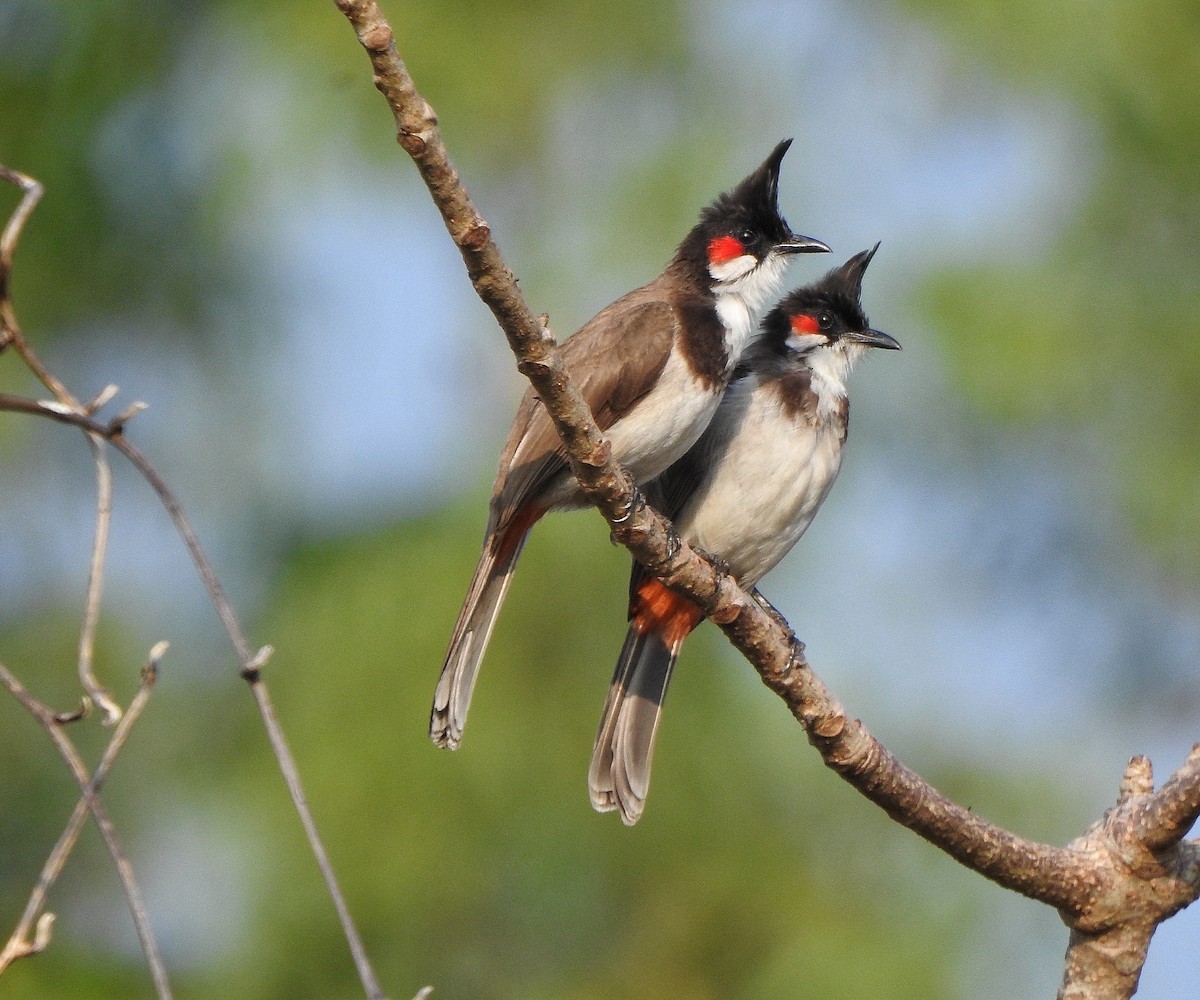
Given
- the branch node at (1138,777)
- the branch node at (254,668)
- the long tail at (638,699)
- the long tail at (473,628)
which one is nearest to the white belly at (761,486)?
the long tail at (638,699)

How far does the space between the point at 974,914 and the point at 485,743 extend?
2.40 metres

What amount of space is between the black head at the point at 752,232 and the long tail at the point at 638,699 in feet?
3.02

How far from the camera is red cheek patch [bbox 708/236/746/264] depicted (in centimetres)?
433

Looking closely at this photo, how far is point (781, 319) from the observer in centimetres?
472

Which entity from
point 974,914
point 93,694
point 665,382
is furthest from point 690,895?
point 93,694

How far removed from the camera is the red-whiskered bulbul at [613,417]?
3635mm

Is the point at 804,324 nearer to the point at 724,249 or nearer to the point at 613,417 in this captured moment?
the point at 724,249

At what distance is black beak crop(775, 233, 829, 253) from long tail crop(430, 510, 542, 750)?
1144 millimetres

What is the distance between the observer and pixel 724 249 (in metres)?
4.36

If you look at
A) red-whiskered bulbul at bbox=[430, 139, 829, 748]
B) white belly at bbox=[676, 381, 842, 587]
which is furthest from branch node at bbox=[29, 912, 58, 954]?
white belly at bbox=[676, 381, 842, 587]

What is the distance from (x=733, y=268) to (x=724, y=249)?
93 mm

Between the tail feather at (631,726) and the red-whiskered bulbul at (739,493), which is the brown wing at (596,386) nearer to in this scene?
the red-whiskered bulbul at (739,493)

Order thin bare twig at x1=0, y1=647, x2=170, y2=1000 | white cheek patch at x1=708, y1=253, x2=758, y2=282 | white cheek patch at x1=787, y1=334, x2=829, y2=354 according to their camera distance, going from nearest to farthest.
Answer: thin bare twig at x1=0, y1=647, x2=170, y2=1000
white cheek patch at x1=708, y1=253, x2=758, y2=282
white cheek patch at x1=787, y1=334, x2=829, y2=354

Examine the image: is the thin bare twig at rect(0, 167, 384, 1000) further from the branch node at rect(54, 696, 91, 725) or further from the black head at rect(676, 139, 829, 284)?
the black head at rect(676, 139, 829, 284)
